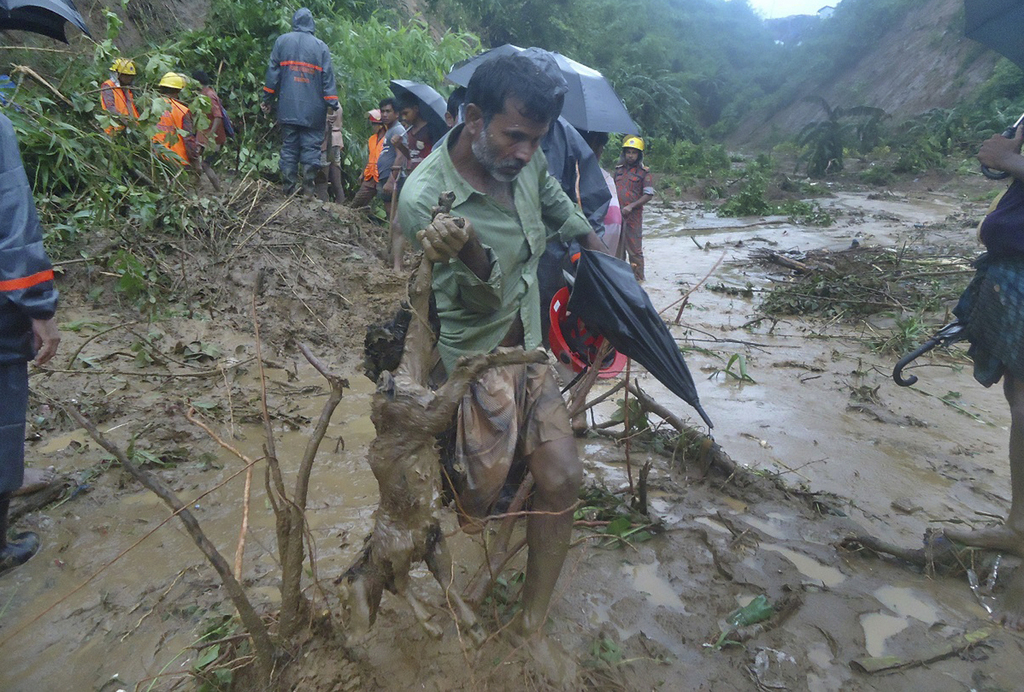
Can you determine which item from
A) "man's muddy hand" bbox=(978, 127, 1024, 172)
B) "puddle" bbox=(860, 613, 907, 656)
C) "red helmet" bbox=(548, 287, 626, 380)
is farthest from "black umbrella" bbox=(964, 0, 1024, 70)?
"puddle" bbox=(860, 613, 907, 656)

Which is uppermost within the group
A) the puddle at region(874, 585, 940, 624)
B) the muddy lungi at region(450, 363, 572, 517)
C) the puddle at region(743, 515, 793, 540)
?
the muddy lungi at region(450, 363, 572, 517)

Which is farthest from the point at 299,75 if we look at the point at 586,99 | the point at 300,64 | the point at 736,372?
the point at 736,372

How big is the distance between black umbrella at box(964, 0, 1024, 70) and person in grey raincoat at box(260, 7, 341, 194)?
5.60 m

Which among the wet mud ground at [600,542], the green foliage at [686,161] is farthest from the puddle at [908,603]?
the green foliage at [686,161]

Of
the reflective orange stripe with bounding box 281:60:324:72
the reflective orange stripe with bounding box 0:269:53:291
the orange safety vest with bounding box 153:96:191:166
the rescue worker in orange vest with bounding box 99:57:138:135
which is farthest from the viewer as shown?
the reflective orange stripe with bounding box 281:60:324:72

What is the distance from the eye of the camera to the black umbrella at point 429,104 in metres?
5.29

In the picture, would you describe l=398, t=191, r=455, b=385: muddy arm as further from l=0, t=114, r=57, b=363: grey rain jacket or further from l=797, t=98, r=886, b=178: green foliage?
l=797, t=98, r=886, b=178: green foliage

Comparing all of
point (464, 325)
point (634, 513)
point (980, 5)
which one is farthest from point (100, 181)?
point (980, 5)

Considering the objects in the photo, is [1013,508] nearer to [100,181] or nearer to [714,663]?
[714,663]

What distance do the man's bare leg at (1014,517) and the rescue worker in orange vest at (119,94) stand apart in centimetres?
522

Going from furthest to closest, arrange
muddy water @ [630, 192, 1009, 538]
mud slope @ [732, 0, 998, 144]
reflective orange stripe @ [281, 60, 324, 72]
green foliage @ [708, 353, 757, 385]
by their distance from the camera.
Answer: mud slope @ [732, 0, 998, 144], reflective orange stripe @ [281, 60, 324, 72], green foliage @ [708, 353, 757, 385], muddy water @ [630, 192, 1009, 538]

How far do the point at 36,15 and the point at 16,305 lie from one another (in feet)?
3.99

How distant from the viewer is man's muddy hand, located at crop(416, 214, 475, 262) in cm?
163

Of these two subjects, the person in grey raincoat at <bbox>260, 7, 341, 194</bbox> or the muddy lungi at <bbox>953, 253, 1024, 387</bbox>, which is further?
the person in grey raincoat at <bbox>260, 7, 341, 194</bbox>
